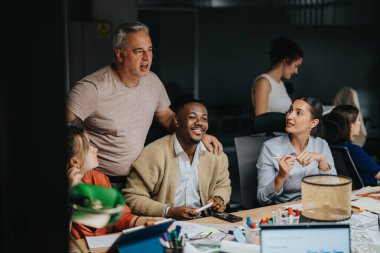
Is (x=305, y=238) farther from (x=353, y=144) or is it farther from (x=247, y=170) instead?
(x=353, y=144)

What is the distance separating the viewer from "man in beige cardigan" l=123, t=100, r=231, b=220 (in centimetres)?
291

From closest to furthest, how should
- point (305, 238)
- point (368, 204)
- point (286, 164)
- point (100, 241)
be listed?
point (305, 238) < point (100, 241) < point (368, 204) < point (286, 164)

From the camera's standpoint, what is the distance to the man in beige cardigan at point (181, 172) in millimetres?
2910

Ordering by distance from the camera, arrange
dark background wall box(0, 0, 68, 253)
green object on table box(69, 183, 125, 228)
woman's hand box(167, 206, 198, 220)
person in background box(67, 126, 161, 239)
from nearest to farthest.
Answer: dark background wall box(0, 0, 68, 253)
green object on table box(69, 183, 125, 228)
person in background box(67, 126, 161, 239)
woman's hand box(167, 206, 198, 220)

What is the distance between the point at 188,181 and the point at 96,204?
58.8 inches

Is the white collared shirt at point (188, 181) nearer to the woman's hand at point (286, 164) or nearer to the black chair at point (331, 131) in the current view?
the woman's hand at point (286, 164)

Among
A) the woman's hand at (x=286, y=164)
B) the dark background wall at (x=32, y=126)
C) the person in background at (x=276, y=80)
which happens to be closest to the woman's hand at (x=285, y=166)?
the woman's hand at (x=286, y=164)

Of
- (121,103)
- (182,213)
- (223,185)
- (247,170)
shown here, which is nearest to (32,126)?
(182,213)

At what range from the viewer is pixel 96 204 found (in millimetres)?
1583

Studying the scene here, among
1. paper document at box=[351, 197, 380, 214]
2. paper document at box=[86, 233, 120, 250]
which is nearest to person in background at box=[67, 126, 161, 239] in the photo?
paper document at box=[86, 233, 120, 250]

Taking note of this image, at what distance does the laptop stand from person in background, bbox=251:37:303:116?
1.94 metres

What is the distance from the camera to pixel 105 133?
2.96 m

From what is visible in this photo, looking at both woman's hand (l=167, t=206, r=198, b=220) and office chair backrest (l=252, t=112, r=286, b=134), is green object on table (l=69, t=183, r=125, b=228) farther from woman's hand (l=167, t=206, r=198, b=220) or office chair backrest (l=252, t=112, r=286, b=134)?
office chair backrest (l=252, t=112, r=286, b=134)

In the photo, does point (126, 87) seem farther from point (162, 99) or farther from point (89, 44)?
point (89, 44)
